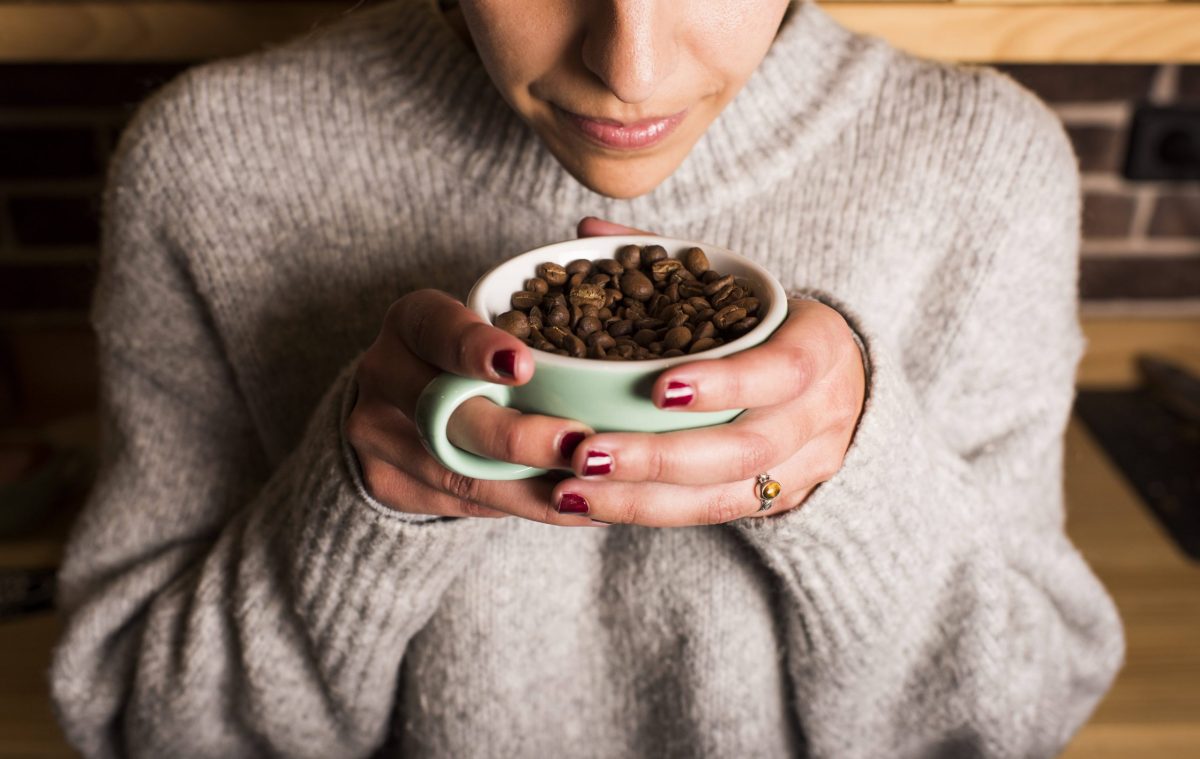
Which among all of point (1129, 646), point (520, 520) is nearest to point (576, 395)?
point (520, 520)

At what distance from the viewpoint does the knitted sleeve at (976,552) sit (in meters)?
0.73

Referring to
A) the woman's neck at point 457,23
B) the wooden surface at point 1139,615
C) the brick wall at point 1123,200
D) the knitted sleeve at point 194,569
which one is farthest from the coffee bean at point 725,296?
the brick wall at point 1123,200

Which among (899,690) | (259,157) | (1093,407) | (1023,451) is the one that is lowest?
(1093,407)

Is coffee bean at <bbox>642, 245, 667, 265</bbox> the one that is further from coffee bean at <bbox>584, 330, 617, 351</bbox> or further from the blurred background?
the blurred background

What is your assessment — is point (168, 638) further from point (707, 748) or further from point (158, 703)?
point (707, 748)

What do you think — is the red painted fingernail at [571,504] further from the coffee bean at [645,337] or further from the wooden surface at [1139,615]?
the wooden surface at [1139,615]

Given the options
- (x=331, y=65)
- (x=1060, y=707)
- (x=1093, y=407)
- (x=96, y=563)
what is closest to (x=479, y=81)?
(x=331, y=65)

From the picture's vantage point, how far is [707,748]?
0.84m

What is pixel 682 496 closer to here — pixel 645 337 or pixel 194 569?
pixel 645 337

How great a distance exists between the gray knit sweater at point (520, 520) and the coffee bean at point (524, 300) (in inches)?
11.9

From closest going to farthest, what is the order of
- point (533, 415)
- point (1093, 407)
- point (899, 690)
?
point (533, 415)
point (899, 690)
point (1093, 407)

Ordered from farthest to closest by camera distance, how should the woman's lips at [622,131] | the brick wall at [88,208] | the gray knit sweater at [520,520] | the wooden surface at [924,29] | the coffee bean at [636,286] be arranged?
the brick wall at [88,208]
the wooden surface at [924,29]
the gray knit sweater at [520,520]
the woman's lips at [622,131]
the coffee bean at [636,286]

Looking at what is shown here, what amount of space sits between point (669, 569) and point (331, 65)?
519 mm

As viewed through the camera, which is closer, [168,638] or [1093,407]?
[168,638]
